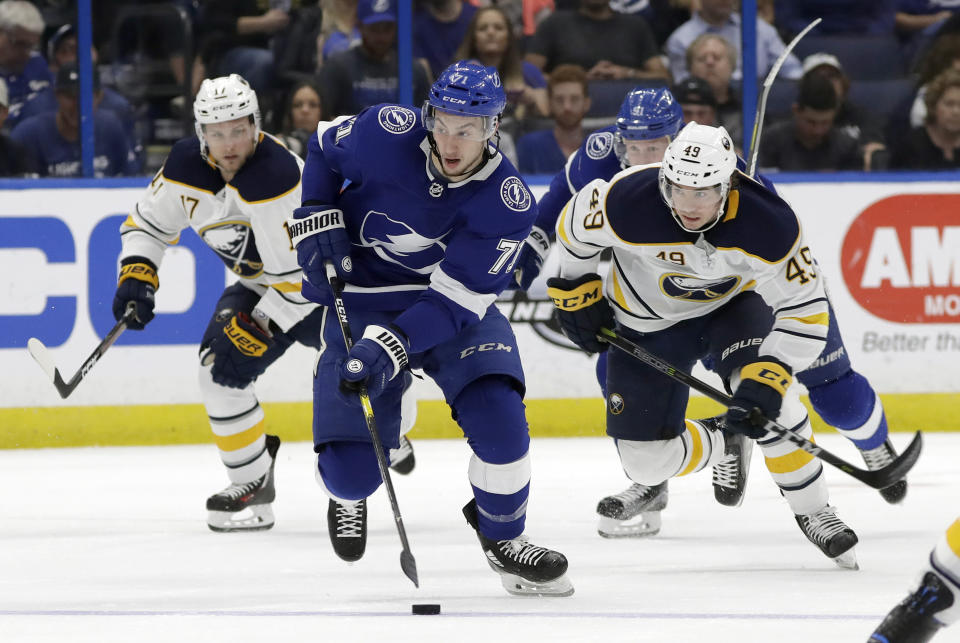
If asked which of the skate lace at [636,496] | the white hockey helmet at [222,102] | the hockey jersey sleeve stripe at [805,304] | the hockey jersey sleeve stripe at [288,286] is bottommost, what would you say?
the skate lace at [636,496]

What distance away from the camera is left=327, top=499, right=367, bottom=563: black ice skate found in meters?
3.69

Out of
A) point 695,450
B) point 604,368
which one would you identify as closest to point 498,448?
point 695,450

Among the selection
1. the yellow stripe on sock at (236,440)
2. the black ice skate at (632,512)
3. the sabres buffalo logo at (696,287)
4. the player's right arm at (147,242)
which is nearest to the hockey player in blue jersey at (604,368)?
the black ice skate at (632,512)

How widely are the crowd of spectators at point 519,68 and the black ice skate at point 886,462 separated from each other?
2.35 metres

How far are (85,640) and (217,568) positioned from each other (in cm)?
92

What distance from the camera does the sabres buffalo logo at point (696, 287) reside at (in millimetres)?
3855

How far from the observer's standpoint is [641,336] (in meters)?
4.13

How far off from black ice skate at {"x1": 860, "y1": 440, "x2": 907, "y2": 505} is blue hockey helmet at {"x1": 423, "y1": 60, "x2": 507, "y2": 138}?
173cm

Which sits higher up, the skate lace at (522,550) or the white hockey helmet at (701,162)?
the white hockey helmet at (701,162)

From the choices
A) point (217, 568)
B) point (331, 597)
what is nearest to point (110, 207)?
point (217, 568)

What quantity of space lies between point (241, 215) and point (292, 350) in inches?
72.6

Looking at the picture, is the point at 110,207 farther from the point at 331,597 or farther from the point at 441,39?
the point at 331,597

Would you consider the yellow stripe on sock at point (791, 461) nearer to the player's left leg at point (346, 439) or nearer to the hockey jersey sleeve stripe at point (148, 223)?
the player's left leg at point (346, 439)

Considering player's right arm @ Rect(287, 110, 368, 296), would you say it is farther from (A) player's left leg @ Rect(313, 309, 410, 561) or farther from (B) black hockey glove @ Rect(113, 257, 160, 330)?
(B) black hockey glove @ Rect(113, 257, 160, 330)
